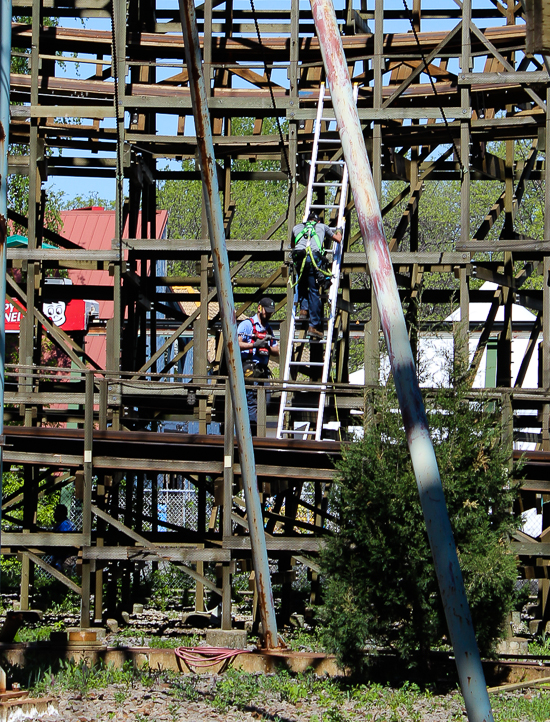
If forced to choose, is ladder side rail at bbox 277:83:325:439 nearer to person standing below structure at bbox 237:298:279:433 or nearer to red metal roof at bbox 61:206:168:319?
person standing below structure at bbox 237:298:279:433

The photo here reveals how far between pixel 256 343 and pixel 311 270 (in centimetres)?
136

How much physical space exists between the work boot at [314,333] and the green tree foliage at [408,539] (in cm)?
334

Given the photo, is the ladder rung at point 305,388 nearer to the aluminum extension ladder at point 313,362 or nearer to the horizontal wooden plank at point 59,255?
the aluminum extension ladder at point 313,362

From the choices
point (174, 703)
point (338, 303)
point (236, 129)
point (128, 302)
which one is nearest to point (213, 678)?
point (174, 703)

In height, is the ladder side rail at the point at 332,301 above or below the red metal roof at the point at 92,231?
below

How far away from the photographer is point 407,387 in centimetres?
655

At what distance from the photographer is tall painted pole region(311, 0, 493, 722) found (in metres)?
6.05

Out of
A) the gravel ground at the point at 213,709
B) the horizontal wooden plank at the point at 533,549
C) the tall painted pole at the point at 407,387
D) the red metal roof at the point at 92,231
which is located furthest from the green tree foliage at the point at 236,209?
the tall painted pole at the point at 407,387

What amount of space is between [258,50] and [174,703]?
10620mm

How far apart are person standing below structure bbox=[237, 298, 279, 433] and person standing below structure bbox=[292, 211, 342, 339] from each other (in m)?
0.63

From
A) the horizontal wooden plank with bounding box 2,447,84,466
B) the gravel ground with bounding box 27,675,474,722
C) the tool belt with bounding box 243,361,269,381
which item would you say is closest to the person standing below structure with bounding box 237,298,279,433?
the tool belt with bounding box 243,361,269,381

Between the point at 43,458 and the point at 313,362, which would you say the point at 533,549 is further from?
the point at 43,458

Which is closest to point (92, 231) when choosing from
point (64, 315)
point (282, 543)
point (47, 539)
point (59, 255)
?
point (64, 315)

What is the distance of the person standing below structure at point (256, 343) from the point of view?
15.0 meters
